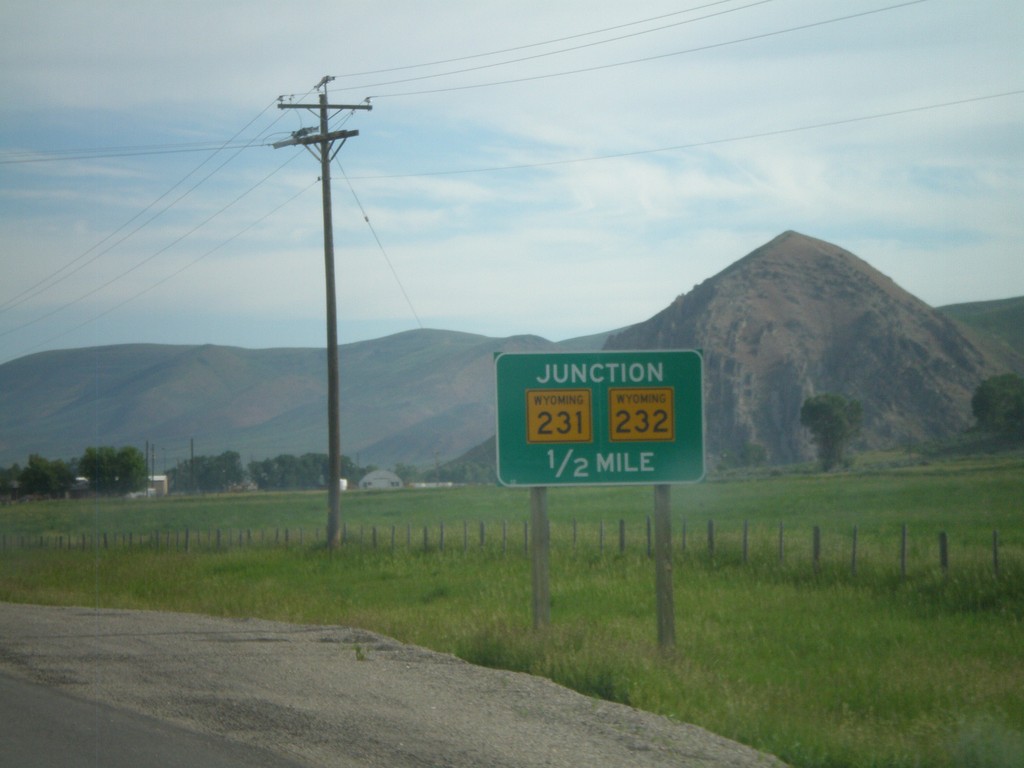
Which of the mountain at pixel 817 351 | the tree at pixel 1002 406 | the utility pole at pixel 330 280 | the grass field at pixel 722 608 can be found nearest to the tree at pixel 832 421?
the tree at pixel 1002 406

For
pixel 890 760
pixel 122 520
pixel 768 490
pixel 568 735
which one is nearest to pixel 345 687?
pixel 568 735

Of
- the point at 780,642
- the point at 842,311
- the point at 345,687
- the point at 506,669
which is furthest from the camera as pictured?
the point at 842,311

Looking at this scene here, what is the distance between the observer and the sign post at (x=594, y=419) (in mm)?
12875

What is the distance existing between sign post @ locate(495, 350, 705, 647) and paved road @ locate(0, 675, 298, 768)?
222 inches

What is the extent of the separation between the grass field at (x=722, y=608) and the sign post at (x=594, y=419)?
1.89 m

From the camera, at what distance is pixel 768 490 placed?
66188 mm

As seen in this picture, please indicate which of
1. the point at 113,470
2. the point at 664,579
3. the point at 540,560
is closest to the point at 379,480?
the point at 113,470

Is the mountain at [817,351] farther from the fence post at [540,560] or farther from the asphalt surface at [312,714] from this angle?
the asphalt surface at [312,714]

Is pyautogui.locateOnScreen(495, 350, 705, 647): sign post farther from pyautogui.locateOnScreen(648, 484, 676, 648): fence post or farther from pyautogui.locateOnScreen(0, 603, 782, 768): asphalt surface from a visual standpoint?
pyautogui.locateOnScreen(0, 603, 782, 768): asphalt surface

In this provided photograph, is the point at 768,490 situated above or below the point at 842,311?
below

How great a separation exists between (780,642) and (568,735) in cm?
798

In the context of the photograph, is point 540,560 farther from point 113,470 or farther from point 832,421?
point 832,421

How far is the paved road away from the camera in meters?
7.11

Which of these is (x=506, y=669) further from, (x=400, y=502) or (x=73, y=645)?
(x=400, y=502)
